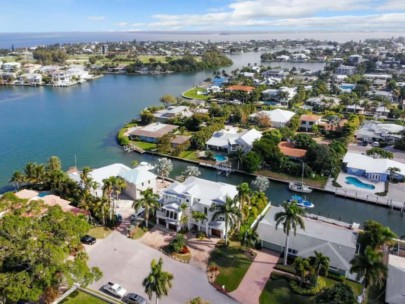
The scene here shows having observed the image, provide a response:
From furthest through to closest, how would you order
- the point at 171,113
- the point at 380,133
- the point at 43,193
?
the point at 171,113 → the point at 380,133 → the point at 43,193

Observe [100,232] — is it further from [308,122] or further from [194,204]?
[308,122]

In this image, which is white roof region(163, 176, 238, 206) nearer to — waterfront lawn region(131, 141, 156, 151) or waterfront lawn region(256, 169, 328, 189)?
waterfront lawn region(256, 169, 328, 189)

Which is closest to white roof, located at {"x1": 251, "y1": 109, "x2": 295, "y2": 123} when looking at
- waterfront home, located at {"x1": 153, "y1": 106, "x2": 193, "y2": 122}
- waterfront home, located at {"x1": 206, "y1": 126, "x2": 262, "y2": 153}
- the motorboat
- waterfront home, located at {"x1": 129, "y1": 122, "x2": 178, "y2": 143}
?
waterfront home, located at {"x1": 206, "y1": 126, "x2": 262, "y2": 153}

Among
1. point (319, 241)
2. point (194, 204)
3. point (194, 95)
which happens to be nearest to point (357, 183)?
point (319, 241)

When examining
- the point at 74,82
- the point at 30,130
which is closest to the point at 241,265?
the point at 30,130

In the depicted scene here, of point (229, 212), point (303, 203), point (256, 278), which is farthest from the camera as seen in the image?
point (303, 203)

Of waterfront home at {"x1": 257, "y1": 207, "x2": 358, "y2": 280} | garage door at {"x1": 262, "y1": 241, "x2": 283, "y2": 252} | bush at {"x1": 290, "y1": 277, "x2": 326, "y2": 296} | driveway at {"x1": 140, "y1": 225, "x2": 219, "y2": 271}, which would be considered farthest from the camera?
garage door at {"x1": 262, "y1": 241, "x2": 283, "y2": 252}
